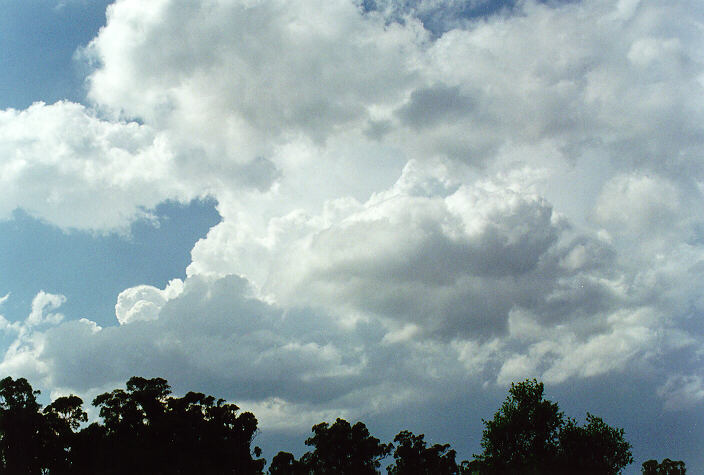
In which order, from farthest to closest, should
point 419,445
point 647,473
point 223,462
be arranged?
point 647,473 → point 419,445 → point 223,462

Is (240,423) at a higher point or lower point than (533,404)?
higher

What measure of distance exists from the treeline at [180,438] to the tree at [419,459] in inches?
1939

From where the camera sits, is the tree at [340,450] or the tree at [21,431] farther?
the tree at [340,450]

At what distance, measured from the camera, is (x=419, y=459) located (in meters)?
157

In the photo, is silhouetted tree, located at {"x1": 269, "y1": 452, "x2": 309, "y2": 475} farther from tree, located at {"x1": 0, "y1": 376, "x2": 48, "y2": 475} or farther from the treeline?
tree, located at {"x1": 0, "y1": 376, "x2": 48, "y2": 475}

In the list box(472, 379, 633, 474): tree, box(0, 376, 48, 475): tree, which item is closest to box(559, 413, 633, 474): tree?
box(472, 379, 633, 474): tree

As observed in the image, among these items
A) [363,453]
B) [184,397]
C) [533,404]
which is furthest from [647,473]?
[184,397]

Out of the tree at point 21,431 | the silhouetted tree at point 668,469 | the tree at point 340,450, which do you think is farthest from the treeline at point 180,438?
the silhouetted tree at point 668,469

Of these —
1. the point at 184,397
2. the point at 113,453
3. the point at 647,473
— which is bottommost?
the point at 647,473

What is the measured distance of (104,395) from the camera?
330ft

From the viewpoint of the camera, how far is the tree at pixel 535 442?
86.9 meters

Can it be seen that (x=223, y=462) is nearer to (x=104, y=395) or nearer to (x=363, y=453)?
(x=104, y=395)

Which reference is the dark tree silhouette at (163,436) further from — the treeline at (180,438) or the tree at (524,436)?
the tree at (524,436)

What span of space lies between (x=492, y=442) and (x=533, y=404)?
26.8ft
